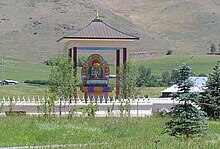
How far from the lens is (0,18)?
172m

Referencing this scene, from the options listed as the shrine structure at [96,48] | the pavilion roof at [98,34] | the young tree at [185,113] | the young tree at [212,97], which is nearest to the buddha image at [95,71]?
the shrine structure at [96,48]

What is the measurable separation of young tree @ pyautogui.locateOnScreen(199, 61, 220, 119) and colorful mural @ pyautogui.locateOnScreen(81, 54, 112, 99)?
17.1 m

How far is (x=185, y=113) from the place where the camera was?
2127cm

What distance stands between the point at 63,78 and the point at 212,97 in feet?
50.8

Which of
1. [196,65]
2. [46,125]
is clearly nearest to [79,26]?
[196,65]

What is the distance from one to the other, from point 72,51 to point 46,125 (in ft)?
101

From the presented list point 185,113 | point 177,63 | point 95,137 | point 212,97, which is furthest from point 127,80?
point 177,63

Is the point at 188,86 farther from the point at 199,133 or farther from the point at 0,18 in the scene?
the point at 0,18

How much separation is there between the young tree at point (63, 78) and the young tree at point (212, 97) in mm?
14299

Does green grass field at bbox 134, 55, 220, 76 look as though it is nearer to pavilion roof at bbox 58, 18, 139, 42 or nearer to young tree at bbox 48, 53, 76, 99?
pavilion roof at bbox 58, 18, 139, 42

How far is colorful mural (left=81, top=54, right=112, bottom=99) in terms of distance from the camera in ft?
173

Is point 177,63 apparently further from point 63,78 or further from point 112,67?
point 63,78

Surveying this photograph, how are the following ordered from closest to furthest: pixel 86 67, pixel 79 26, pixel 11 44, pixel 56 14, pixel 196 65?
pixel 86 67
pixel 196 65
pixel 11 44
pixel 79 26
pixel 56 14

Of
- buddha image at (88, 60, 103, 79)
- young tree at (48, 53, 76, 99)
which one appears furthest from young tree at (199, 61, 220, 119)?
buddha image at (88, 60, 103, 79)
